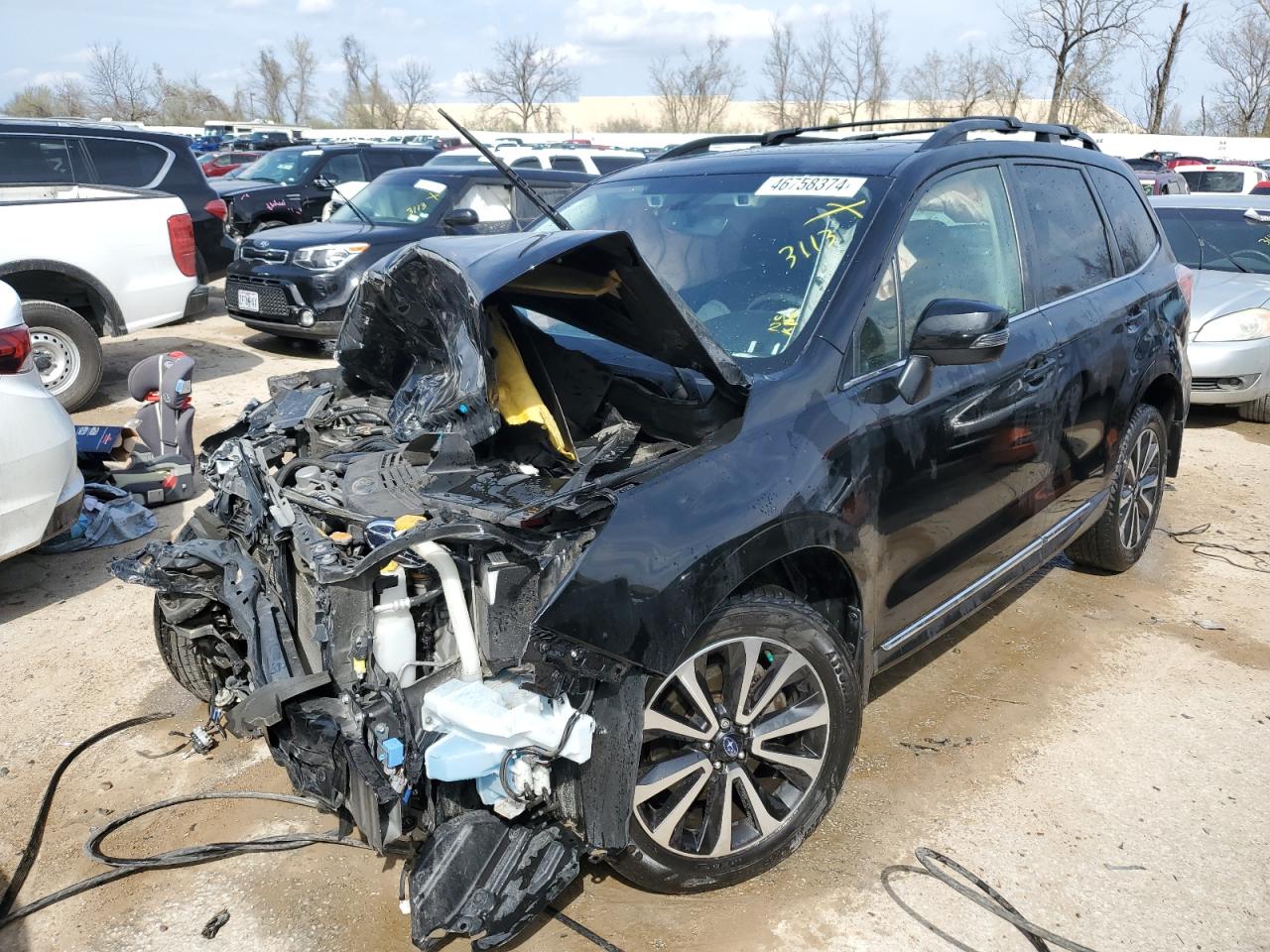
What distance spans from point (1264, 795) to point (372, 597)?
116 inches

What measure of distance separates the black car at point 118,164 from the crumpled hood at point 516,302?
26.3 feet

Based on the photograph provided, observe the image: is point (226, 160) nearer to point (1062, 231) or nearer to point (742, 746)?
point (1062, 231)

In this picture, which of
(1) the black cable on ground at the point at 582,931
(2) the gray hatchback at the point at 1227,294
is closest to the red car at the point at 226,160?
(2) the gray hatchback at the point at 1227,294

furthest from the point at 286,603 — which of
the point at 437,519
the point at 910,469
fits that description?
the point at 910,469

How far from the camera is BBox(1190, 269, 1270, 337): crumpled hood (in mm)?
7922

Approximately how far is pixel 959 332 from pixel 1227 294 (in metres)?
6.68

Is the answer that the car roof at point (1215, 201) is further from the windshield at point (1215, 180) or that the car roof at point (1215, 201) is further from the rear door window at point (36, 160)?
the windshield at point (1215, 180)

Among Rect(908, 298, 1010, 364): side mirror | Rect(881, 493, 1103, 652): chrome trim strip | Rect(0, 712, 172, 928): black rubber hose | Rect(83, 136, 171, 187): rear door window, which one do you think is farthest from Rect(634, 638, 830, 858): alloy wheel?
Rect(83, 136, 171, 187): rear door window

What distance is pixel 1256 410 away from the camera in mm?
8305

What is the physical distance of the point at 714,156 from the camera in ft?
12.6

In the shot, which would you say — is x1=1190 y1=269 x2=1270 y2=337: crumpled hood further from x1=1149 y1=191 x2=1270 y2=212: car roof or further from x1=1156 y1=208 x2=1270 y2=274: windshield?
x1=1149 y1=191 x2=1270 y2=212: car roof

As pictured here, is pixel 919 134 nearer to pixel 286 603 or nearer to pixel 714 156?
pixel 714 156

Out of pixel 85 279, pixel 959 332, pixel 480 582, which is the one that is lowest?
pixel 480 582

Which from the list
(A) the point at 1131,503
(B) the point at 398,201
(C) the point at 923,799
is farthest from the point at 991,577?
(B) the point at 398,201
